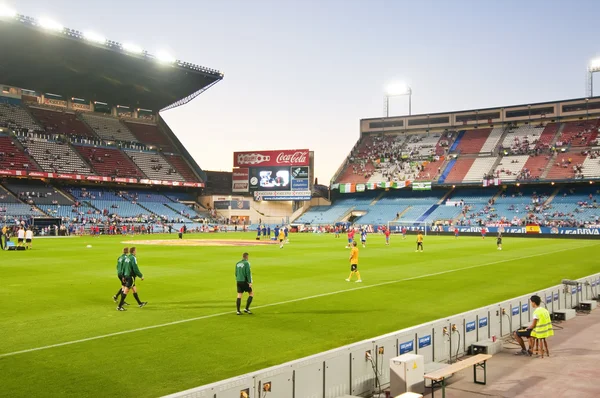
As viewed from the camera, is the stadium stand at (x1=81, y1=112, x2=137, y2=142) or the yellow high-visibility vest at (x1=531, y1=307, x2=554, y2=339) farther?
A: the stadium stand at (x1=81, y1=112, x2=137, y2=142)

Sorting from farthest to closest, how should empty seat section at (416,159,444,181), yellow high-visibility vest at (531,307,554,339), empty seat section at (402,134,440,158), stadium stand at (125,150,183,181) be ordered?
1. empty seat section at (402,134,440,158)
2. empty seat section at (416,159,444,181)
3. stadium stand at (125,150,183,181)
4. yellow high-visibility vest at (531,307,554,339)

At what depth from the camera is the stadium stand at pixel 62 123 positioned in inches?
3093

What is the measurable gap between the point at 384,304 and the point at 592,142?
7586 centimetres

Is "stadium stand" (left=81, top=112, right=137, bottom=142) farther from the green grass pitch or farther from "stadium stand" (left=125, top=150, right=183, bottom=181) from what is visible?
the green grass pitch

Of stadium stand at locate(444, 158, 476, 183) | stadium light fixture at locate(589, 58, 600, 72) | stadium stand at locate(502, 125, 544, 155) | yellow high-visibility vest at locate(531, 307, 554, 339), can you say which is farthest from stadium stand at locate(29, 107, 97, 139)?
stadium light fixture at locate(589, 58, 600, 72)

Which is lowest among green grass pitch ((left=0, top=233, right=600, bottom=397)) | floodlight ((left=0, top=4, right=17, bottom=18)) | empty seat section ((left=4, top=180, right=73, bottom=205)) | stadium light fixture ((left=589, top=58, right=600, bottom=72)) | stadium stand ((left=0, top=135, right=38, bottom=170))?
green grass pitch ((left=0, top=233, right=600, bottom=397))

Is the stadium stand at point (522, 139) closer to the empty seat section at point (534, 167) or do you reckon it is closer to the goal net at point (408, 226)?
the empty seat section at point (534, 167)

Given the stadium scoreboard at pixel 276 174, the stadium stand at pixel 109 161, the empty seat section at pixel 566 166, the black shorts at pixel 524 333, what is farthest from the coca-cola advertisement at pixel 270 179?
the black shorts at pixel 524 333

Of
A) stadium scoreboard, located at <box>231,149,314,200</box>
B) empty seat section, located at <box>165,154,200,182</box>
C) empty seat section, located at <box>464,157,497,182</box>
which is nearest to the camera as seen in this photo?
empty seat section, located at <box>464,157,497,182</box>

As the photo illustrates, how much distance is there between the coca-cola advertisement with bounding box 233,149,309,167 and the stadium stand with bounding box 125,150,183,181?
10.8 meters

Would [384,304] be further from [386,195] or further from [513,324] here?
[386,195]

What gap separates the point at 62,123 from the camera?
80688 millimetres

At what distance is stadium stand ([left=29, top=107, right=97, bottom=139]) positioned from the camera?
258ft

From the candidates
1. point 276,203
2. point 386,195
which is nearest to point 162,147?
point 276,203
